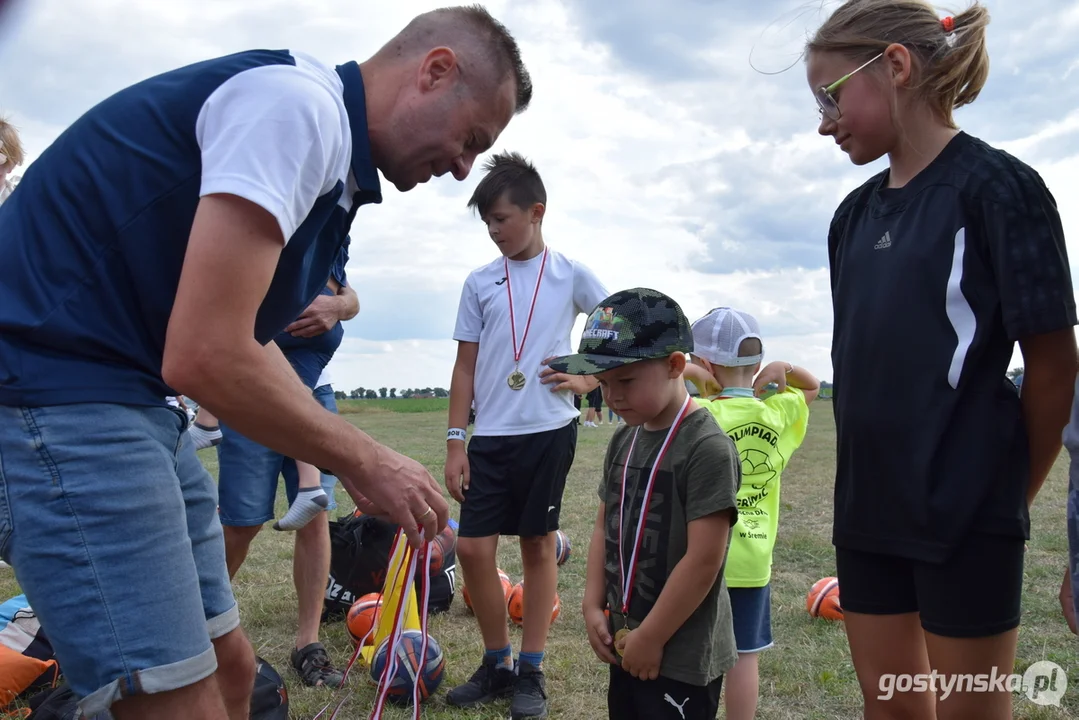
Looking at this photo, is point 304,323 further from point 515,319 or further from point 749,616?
point 749,616

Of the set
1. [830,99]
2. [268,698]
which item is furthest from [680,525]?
[268,698]

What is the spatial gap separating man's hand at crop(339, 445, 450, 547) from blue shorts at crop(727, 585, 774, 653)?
167 cm

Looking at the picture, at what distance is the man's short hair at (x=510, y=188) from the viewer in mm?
4078

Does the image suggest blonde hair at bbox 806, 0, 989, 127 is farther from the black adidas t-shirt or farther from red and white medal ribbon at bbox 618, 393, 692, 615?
red and white medal ribbon at bbox 618, 393, 692, 615

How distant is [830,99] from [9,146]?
4.14 meters

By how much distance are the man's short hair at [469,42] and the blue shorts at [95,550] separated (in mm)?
1078

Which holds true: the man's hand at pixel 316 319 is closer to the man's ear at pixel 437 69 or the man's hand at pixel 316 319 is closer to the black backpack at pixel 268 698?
the black backpack at pixel 268 698

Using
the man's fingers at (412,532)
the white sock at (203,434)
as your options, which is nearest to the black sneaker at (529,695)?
the man's fingers at (412,532)

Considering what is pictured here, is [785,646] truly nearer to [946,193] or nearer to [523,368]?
[523,368]

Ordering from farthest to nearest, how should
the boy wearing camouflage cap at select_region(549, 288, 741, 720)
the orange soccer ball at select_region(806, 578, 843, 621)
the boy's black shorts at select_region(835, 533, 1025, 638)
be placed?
the orange soccer ball at select_region(806, 578, 843, 621) < the boy wearing camouflage cap at select_region(549, 288, 741, 720) < the boy's black shorts at select_region(835, 533, 1025, 638)

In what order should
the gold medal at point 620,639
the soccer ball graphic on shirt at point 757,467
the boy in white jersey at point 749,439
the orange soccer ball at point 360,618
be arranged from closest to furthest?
the gold medal at point 620,639 → the boy in white jersey at point 749,439 → the soccer ball graphic on shirt at point 757,467 → the orange soccer ball at point 360,618

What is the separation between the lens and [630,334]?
272 cm

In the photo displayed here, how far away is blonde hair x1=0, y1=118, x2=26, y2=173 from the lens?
171 inches

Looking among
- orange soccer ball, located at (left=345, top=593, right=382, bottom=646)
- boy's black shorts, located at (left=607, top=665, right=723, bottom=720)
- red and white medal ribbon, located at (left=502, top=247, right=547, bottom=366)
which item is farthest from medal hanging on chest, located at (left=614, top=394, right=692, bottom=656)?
orange soccer ball, located at (left=345, top=593, right=382, bottom=646)
